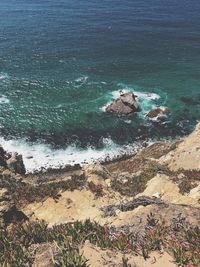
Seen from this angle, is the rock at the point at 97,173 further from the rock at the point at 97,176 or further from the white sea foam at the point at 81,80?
the white sea foam at the point at 81,80

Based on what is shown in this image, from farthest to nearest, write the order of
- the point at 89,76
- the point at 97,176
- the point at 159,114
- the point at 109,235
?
the point at 89,76
the point at 159,114
the point at 97,176
the point at 109,235

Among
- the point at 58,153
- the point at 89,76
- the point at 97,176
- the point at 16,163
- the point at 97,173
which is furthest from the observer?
the point at 89,76

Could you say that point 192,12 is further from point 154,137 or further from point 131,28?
point 154,137

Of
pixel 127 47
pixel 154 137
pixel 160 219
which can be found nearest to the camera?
pixel 160 219

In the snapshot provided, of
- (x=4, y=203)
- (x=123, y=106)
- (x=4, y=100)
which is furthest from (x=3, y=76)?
(x=4, y=203)

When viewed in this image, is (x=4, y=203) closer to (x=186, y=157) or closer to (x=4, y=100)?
(x=186, y=157)

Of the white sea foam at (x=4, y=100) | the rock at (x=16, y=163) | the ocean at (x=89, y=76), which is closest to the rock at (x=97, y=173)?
the rock at (x=16, y=163)

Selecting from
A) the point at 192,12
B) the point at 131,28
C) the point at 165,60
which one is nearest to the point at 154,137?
the point at 165,60

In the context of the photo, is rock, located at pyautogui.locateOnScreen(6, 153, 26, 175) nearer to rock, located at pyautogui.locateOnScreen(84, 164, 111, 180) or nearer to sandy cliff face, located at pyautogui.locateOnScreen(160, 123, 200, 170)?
sandy cliff face, located at pyautogui.locateOnScreen(160, 123, 200, 170)
